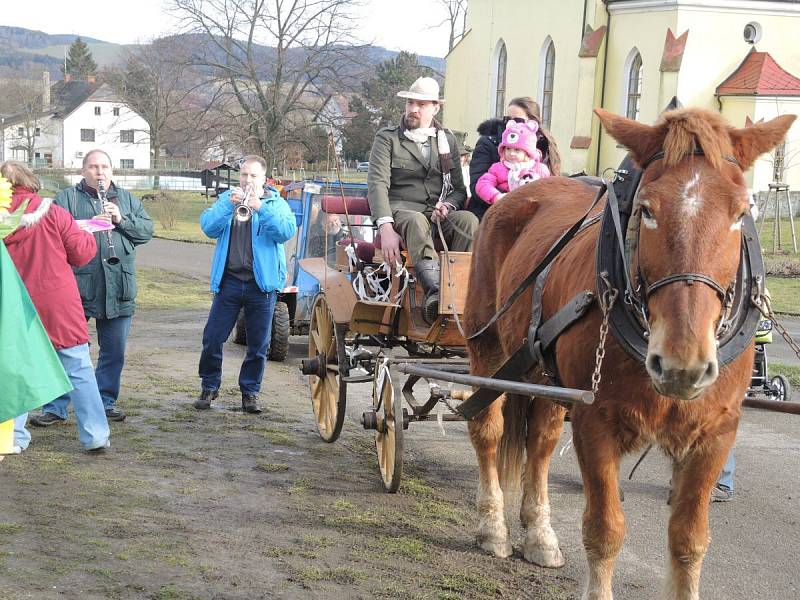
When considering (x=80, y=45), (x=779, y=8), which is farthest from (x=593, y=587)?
(x=80, y=45)

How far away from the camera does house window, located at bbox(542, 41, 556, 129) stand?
125ft

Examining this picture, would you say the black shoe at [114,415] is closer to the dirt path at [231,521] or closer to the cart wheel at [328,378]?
the dirt path at [231,521]

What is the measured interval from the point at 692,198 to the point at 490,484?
2.60 metres

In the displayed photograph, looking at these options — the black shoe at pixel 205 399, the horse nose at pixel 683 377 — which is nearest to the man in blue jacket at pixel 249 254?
the black shoe at pixel 205 399

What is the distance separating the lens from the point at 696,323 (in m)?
3.13

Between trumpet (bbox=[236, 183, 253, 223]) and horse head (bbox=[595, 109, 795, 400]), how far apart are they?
173 inches

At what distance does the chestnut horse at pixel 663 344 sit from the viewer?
3.20m

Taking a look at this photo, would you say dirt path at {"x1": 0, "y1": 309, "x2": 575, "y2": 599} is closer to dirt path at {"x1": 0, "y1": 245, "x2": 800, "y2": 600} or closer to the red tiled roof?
dirt path at {"x1": 0, "y1": 245, "x2": 800, "y2": 600}

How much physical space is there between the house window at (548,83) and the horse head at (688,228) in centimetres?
3539

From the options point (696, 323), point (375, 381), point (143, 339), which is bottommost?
point (143, 339)

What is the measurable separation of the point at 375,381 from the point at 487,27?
37565 millimetres

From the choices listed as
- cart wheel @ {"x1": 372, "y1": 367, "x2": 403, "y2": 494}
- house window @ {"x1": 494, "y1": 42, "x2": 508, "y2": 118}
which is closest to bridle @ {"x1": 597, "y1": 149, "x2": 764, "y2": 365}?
cart wheel @ {"x1": 372, "y1": 367, "x2": 403, "y2": 494}

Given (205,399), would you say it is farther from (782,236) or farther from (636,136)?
(782,236)

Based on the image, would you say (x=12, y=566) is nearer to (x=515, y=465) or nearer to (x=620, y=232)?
(x=515, y=465)
